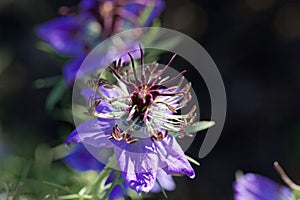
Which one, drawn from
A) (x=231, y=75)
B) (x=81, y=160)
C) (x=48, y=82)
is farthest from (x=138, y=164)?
(x=231, y=75)

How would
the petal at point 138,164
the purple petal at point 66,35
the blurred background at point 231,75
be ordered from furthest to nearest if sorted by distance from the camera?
the blurred background at point 231,75 → the purple petal at point 66,35 → the petal at point 138,164

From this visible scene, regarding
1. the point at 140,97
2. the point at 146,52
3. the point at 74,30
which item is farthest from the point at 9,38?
the point at 140,97

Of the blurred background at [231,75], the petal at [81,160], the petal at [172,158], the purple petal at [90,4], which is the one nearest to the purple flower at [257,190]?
the petal at [172,158]

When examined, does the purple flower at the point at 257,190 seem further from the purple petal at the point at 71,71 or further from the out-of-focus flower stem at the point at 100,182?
the purple petal at the point at 71,71

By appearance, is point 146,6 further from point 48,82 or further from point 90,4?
point 48,82

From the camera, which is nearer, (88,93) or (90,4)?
(88,93)

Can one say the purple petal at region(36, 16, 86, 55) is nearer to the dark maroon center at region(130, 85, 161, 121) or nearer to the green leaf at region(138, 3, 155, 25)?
the green leaf at region(138, 3, 155, 25)

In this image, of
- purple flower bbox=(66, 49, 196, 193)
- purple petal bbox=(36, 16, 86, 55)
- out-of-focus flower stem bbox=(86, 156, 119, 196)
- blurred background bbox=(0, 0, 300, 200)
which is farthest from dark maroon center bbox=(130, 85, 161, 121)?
blurred background bbox=(0, 0, 300, 200)
